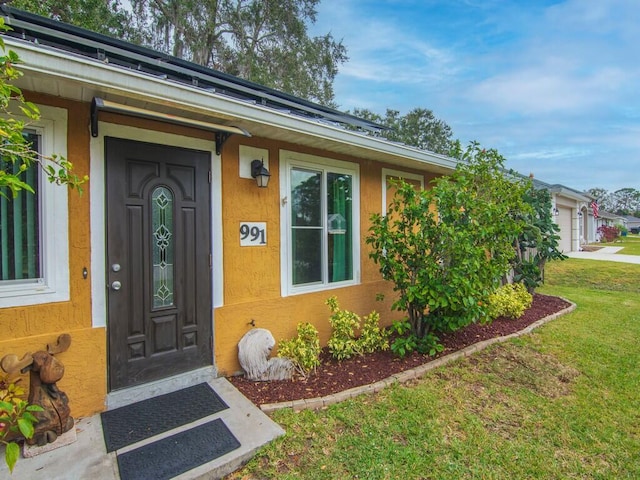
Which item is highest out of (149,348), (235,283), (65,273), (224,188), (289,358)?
(224,188)

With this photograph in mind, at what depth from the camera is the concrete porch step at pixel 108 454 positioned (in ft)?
6.78

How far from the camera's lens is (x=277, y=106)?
4.34 metres

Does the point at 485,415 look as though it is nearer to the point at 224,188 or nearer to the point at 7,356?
the point at 224,188

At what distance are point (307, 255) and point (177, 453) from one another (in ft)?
8.29

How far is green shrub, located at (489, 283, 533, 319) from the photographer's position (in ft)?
17.9

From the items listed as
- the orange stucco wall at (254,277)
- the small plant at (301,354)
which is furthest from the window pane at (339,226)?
the small plant at (301,354)

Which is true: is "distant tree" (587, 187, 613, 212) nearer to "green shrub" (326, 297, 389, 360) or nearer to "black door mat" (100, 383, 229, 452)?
"green shrub" (326, 297, 389, 360)

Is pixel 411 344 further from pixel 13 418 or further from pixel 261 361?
pixel 13 418

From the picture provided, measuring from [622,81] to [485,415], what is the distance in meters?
13.4

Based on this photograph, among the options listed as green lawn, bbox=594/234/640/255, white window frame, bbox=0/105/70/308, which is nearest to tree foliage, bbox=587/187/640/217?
green lawn, bbox=594/234/640/255

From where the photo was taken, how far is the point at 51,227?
2.60 metres

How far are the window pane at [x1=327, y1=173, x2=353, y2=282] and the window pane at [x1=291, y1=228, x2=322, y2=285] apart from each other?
0.19 meters

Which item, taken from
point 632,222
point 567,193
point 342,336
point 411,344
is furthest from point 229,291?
point 632,222

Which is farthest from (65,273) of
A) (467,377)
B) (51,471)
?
(467,377)
